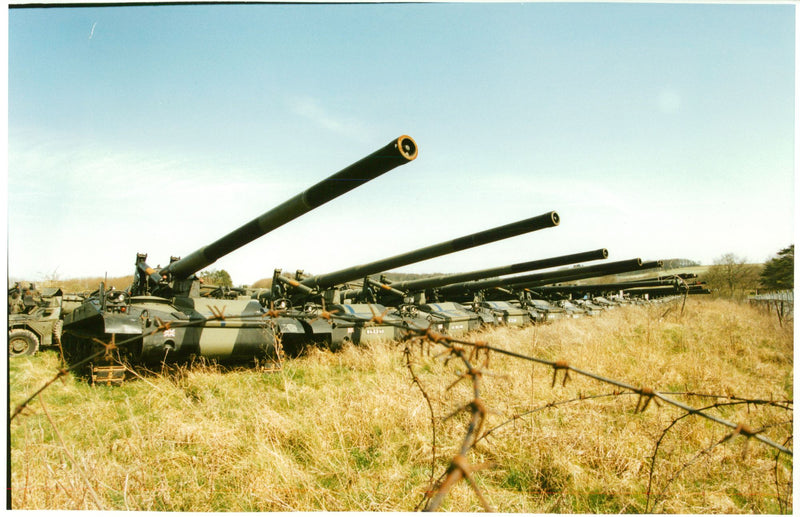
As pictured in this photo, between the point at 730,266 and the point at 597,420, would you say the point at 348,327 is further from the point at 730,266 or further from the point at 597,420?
the point at 730,266

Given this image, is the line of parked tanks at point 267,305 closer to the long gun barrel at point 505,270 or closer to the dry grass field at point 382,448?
the long gun barrel at point 505,270

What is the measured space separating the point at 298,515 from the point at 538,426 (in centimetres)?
223

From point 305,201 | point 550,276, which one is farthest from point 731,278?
point 305,201

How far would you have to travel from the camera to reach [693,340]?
29.0 ft

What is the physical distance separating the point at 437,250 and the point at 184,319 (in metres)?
3.63

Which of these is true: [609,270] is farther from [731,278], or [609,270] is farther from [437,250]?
[731,278]

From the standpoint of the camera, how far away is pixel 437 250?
6.68 meters

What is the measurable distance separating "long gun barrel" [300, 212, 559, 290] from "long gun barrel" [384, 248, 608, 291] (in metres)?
1.96

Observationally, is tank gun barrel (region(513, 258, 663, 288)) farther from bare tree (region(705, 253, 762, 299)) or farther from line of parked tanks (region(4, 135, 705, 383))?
bare tree (region(705, 253, 762, 299))

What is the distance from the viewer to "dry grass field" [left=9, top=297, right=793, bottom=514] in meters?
2.56

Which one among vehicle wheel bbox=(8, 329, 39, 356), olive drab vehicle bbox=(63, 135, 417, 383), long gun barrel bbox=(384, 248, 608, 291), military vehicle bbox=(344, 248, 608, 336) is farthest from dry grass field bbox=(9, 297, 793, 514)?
vehicle wheel bbox=(8, 329, 39, 356)

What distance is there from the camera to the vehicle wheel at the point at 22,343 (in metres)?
8.23

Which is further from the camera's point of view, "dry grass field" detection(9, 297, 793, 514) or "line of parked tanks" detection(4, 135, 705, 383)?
"line of parked tanks" detection(4, 135, 705, 383)

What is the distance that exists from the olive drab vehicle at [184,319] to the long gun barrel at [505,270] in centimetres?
347
